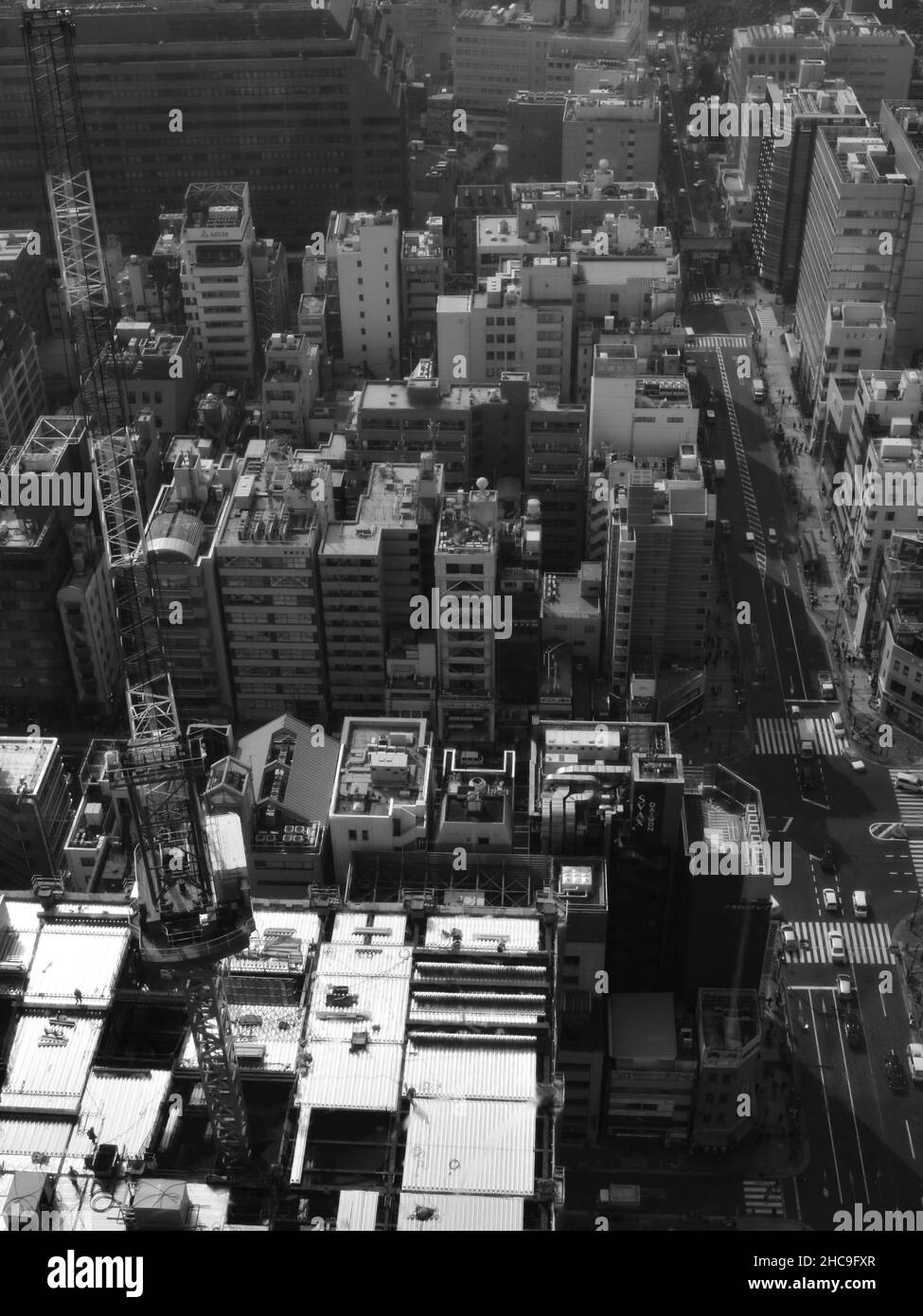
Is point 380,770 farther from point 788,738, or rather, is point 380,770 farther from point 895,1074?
point 788,738

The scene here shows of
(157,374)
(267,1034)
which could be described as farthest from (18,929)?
(157,374)

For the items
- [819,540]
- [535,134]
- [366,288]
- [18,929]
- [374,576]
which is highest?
[535,134]

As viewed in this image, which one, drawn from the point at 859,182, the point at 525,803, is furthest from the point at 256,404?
the point at 525,803

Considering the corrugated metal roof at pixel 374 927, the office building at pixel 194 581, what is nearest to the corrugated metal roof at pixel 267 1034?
the corrugated metal roof at pixel 374 927

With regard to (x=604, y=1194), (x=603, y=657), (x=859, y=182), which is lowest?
(x=604, y=1194)

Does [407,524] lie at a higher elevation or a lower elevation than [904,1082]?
higher

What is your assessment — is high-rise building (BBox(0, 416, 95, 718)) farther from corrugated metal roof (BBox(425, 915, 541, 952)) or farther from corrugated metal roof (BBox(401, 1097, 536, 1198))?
corrugated metal roof (BBox(401, 1097, 536, 1198))
